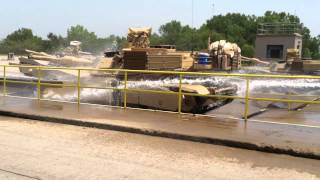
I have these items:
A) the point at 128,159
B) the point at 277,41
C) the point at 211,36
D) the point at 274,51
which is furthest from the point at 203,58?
the point at 211,36

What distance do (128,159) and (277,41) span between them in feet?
161

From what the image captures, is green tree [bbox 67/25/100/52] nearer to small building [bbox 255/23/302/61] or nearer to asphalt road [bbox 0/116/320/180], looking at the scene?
small building [bbox 255/23/302/61]

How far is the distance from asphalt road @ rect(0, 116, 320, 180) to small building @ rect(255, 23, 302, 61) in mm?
46030

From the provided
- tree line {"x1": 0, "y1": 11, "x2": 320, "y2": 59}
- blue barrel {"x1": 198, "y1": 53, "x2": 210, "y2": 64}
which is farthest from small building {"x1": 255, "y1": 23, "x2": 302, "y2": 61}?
blue barrel {"x1": 198, "y1": 53, "x2": 210, "y2": 64}

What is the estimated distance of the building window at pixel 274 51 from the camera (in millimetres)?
55312

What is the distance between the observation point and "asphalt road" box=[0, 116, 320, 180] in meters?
7.43

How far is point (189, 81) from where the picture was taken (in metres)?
16.6

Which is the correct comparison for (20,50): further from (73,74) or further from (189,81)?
(189,81)

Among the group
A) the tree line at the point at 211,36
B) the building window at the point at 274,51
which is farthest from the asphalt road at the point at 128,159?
the tree line at the point at 211,36

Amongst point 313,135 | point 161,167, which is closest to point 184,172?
point 161,167

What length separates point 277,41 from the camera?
55.0 metres

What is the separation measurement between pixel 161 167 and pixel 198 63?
49.8 ft

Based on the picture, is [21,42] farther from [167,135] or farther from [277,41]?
[167,135]

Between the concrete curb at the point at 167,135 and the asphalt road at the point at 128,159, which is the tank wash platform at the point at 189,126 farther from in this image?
the asphalt road at the point at 128,159
